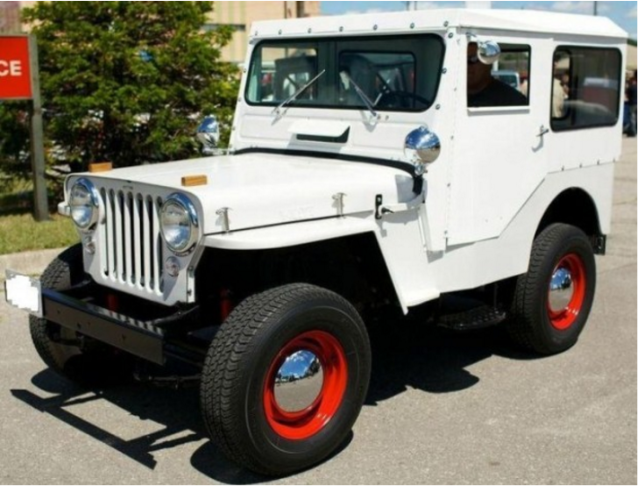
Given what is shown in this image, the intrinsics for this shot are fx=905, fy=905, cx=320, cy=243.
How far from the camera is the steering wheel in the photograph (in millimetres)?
4734

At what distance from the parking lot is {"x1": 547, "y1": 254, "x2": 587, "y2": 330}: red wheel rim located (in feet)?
0.70

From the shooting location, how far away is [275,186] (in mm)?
4109

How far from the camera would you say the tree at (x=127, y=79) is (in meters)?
9.16

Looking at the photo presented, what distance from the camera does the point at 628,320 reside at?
644 cm

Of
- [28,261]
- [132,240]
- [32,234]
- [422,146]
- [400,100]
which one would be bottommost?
[28,261]

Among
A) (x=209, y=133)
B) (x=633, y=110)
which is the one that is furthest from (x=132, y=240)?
(x=633, y=110)

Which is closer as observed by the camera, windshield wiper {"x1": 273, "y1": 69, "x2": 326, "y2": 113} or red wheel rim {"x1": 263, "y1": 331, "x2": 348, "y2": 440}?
red wheel rim {"x1": 263, "y1": 331, "x2": 348, "y2": 440}

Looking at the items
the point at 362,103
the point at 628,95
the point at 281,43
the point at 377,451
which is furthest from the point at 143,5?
the point at 628,95

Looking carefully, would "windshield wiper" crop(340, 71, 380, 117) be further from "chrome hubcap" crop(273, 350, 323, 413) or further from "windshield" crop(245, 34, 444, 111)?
"chrome hubcap" crop(273, 350, 323, 413)

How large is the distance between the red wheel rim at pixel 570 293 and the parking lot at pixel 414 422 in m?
0.21

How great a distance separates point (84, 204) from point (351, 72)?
5.44ft

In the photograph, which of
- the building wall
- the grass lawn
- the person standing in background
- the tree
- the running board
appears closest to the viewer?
the running board

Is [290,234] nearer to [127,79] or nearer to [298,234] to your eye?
[298,234]

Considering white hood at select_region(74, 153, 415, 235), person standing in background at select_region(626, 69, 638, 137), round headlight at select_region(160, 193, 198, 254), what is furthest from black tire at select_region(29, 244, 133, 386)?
person standing in background at select_region(626, 69, 638, 137)
